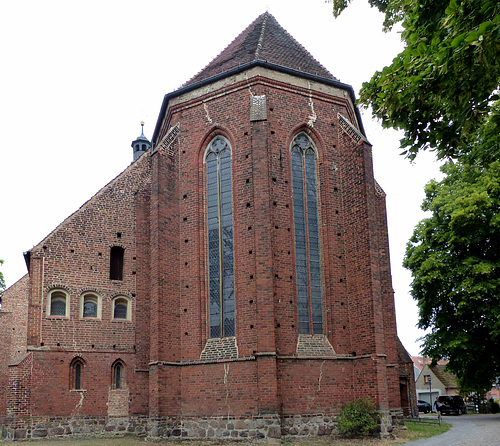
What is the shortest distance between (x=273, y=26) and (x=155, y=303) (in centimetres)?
1268

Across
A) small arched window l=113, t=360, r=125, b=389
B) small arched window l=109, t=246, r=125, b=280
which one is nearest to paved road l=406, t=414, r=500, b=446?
small arched window l=113, t=360, r=125, b=389

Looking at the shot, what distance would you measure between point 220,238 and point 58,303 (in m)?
6.37

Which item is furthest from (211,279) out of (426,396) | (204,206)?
(426,396)

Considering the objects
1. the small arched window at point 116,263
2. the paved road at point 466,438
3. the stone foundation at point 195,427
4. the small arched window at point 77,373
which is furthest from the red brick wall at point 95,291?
the paved road at point 466,438

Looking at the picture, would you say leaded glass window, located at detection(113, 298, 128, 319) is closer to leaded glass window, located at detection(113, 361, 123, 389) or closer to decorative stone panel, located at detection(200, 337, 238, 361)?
leaded glass window, located at detection(113, 361, 123, 389)

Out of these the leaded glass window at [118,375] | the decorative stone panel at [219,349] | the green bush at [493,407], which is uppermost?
the decorative stone panel at [219,349]

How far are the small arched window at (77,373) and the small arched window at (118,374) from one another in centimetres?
118

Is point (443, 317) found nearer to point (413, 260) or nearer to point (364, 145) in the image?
point (413, 260)

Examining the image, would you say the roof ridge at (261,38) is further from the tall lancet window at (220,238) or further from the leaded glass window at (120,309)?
the leaded glass window at (120,309)

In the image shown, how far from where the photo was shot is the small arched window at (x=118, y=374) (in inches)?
770

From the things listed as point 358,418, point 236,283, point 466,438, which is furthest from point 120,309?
point 466,438

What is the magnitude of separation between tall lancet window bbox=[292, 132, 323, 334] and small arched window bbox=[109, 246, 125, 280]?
7171 millimetres

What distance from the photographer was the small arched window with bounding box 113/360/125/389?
1955cm

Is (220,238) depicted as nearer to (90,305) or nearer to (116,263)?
(116,263)
